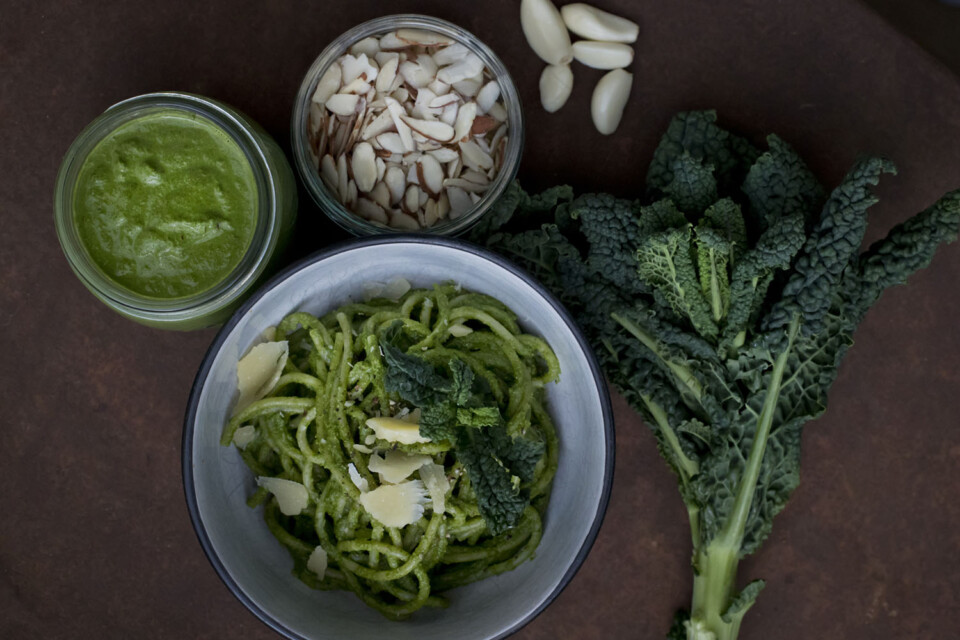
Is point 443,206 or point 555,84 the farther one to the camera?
point 555,84

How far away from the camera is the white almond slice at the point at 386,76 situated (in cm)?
133

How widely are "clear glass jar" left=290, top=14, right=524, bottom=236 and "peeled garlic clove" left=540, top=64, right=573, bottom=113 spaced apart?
104 millimetres

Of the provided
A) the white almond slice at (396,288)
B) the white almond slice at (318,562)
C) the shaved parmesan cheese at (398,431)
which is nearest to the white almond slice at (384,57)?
the white almond slice at (396,288)

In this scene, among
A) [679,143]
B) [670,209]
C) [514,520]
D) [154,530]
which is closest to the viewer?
[514,520]

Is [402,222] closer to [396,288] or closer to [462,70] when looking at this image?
[396,288]

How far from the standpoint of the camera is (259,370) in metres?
1.22

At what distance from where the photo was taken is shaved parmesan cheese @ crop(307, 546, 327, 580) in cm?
123

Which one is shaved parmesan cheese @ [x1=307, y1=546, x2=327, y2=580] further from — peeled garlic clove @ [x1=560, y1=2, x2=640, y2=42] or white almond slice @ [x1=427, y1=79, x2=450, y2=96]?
peeled garlic clove @ [x1=560, y1=2, x2=640, y2=42]

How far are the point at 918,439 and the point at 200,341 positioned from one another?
126cm

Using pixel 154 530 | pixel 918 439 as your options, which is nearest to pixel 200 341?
pixel 154 530

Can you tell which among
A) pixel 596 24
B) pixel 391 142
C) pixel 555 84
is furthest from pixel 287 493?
pixel 596 24

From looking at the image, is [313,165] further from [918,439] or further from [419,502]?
[918,439]

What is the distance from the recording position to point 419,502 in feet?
3.80

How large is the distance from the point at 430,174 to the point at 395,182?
6 centimetres
